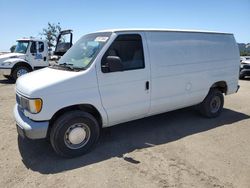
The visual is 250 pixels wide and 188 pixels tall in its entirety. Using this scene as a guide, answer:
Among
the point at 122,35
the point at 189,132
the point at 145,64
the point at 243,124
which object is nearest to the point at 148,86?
the point at 145,64

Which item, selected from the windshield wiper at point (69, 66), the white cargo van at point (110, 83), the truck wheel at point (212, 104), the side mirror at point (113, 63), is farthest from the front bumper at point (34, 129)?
the truck wheel at point (212, 104)

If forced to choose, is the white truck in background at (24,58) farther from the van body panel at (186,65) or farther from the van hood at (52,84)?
the van body panel at (186,65)

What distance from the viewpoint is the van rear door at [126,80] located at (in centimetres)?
453

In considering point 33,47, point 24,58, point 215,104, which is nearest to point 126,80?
point 215,104

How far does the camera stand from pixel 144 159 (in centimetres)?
434

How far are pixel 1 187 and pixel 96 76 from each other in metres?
2.16

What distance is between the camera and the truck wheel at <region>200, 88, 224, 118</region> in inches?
254

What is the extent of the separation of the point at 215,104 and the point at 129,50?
3130 mm

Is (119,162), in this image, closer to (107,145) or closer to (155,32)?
(107,145)

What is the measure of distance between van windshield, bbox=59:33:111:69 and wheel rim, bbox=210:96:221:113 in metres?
3.42

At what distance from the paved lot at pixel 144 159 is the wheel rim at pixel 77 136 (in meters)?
0.24

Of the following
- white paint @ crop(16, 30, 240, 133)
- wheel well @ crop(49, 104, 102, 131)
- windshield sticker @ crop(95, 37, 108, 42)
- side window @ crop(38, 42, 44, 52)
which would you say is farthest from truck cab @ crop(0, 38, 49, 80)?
wheel well @ crop(49, 104, 102, 131)

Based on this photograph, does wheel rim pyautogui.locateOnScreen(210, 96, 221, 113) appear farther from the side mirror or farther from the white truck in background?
the white truck in background

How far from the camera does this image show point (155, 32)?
5230mm
